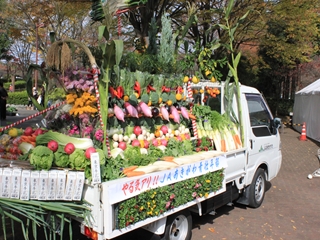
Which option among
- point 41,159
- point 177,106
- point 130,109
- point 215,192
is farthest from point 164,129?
point 41,159

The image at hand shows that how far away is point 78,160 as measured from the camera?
3070 mm

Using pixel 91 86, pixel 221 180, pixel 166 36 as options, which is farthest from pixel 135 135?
pixel 166 36

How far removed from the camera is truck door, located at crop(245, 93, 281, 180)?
5.35 meters

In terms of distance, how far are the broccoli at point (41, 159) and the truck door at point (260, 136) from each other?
338cm

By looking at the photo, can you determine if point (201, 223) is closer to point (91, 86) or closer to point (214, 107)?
point (214, 107)

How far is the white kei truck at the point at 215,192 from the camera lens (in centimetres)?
297

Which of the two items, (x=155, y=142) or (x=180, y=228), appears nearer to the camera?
(x=180, y=228)

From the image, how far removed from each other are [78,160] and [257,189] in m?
3.88

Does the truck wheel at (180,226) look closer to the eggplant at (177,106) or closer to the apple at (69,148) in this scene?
the apple at (69,148)

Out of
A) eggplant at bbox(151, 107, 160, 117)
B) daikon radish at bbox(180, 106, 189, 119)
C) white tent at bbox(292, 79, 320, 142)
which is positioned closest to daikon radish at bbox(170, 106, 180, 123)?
daikon radish at bbox(180, 106, 189, 119)

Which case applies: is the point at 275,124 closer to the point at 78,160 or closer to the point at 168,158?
the point at 168,158

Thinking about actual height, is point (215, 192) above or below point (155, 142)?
below

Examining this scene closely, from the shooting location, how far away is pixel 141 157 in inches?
147

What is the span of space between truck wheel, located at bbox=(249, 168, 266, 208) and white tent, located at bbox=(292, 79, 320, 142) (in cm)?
937
